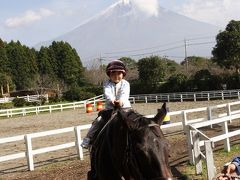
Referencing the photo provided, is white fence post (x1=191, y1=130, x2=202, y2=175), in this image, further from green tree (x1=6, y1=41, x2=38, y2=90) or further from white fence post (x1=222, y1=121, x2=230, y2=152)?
green tree (x1=6, y1=41, x2=38, y2=90)

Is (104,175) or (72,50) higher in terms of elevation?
(72,50)

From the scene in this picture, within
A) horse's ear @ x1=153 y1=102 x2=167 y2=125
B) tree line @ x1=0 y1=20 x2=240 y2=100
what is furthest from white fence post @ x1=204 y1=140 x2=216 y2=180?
tree line @ x1=0 y1=20 x2=240 y2=100

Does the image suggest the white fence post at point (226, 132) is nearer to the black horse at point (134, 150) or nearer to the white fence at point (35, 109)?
the black horse at point (134, 150)

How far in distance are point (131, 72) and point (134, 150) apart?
73.2 meters

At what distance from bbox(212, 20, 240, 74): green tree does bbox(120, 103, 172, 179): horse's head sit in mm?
40428

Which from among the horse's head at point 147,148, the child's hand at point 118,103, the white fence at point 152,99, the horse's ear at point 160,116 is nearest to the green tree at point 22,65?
the white fence at point 152,99

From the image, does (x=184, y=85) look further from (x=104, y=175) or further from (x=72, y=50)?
(x=104, y=175)

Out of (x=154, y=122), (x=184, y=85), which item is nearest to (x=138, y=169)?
(x=154, y=122)

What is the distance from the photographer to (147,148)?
12.0 feet

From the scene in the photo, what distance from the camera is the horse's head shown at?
353 centimetres

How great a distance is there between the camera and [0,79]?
62812 millimetres

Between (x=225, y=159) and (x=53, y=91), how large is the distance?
5998 centimetres

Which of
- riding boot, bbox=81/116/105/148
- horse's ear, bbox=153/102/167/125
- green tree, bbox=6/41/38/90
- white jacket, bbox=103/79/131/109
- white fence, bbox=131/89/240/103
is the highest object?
green tree, bbox=6/41/38/90

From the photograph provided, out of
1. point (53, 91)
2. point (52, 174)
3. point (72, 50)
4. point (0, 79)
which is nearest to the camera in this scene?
point (52, 174)
